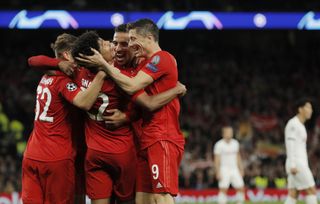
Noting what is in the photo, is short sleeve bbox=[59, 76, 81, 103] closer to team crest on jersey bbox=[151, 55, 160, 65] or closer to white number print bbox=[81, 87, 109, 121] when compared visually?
white number print bbox=[81, 87, 109, 121]

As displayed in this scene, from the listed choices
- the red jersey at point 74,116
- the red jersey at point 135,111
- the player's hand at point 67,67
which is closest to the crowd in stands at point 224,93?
the red jersey at point 74,116

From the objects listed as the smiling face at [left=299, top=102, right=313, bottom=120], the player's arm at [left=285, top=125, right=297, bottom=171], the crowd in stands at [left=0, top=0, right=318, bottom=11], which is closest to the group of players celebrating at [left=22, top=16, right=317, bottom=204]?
the player's arm at [left=285, top=125, right=297, bottom=171]

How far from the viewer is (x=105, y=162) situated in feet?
24.3

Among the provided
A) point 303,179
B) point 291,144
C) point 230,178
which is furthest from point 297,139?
point 230,178

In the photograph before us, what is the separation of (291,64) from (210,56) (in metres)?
3.01

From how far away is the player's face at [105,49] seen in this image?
7277 mm

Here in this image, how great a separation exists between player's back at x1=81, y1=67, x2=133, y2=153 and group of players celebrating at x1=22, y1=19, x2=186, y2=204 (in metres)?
0.01

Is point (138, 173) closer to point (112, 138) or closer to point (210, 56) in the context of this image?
point (112, 138)

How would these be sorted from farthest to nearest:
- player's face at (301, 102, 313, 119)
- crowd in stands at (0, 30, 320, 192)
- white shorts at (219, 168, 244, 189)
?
1. crowd in stands at (0, 30, 320, 192)
2. white shorts at (219, 168, 244, 189)
3. player's face at (301, 102, 313, 119)

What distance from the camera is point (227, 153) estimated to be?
55.8ft

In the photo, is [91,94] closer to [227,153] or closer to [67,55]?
[67,55]

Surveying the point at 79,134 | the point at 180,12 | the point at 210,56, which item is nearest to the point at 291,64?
the point at 210,56

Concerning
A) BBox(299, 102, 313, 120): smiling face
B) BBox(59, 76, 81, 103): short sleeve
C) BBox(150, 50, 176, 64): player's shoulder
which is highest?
BBox(299, 102, 313, 120): smiling face

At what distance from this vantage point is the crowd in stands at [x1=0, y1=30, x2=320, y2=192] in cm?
2103
